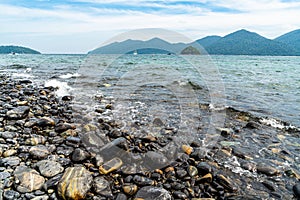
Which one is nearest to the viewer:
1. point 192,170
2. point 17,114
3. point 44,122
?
point 192,170

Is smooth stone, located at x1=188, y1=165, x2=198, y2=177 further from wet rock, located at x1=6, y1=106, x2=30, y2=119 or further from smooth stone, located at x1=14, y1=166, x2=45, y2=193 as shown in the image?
wet rock, located at x1=6, y1=106, x2=30, y2=119

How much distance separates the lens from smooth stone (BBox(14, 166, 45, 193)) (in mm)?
2972

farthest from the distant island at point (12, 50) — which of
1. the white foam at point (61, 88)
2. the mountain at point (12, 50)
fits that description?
the white foam at point (61, 88)

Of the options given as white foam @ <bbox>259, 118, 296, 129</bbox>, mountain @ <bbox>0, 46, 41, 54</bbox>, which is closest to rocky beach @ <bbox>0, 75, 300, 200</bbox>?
white foam @ <bbox>259, 118, 296, 129</bbox>

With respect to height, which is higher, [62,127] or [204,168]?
[62,127]

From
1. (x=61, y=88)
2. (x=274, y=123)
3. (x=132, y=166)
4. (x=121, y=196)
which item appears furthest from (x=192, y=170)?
(x=61, y=88)

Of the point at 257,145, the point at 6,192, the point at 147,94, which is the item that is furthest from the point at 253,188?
the point at 147,94

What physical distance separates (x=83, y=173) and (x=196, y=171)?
1.88m

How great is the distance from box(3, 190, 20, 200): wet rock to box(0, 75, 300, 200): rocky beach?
12 millimetres

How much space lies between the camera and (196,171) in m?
3.75

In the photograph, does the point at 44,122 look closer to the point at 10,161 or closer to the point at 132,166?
the point at 10,161

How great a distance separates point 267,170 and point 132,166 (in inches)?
97.0

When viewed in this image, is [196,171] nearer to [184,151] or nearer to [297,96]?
[184,151]

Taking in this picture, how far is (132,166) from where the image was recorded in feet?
12.2
